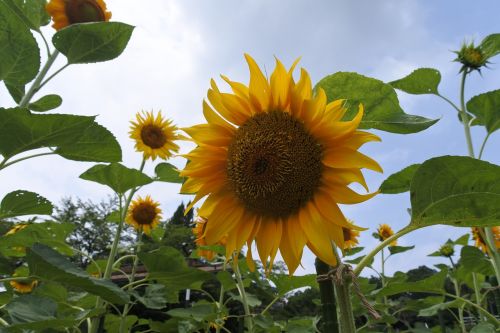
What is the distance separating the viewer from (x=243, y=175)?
1.15 m

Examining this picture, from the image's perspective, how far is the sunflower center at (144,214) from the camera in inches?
170

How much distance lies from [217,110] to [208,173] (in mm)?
177

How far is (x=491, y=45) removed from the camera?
7.02ft

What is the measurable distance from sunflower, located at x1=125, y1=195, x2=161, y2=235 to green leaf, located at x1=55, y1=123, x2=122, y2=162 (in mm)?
2634

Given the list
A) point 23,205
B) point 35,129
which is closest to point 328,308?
point 35,129

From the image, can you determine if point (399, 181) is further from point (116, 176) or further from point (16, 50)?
point (116, 176)

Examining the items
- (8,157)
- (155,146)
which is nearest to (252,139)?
(8,157)

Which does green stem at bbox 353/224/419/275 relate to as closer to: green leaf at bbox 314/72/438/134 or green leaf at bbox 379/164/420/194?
green leaf at bbox 314/72/438/134

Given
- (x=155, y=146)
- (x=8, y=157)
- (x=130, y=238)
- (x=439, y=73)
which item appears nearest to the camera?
(x=8, y=157)

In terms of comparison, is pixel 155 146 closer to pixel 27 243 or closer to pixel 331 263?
pixel 27 243

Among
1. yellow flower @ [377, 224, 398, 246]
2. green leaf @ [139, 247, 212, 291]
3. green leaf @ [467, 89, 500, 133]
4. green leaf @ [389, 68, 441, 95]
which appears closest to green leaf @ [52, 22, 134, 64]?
green leaf @ [139, 247, 212, 291]

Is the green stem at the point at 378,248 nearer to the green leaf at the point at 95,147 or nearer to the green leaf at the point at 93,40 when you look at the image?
the green leaf at the point at 95,147

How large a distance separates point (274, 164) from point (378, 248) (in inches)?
14.1

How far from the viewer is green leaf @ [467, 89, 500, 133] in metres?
1.77
